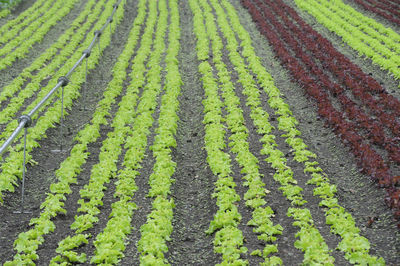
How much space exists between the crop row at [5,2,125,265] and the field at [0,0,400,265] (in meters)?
0.04

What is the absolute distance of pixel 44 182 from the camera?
402 inches

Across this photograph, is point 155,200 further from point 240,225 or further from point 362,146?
point 362,146

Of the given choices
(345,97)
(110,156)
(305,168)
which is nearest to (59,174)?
(110,156)

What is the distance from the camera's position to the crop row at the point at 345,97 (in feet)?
34.4

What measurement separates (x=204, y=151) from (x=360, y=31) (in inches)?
656

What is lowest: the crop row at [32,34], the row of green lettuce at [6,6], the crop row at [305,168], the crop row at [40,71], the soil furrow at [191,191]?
the soil furrow at [191,191]

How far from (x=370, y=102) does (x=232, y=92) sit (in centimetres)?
480

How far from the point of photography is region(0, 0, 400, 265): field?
7.87 meters

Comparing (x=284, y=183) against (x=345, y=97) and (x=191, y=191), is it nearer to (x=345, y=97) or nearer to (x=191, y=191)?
(x=191, y=191)

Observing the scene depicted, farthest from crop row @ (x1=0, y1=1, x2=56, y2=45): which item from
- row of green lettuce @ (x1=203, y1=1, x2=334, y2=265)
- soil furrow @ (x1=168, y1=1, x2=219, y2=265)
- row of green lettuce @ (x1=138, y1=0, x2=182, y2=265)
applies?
row of green lettuce @ (x1=203, y1=1, x2=334, y2=265)

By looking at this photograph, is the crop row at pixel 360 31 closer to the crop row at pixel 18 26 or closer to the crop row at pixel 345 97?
the crop row at pixel 345 97

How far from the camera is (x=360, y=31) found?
24.5m

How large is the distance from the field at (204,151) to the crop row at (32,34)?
0.15 metres

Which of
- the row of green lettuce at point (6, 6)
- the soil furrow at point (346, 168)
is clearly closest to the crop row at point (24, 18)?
the row of green lettuce at point (6, 6)
